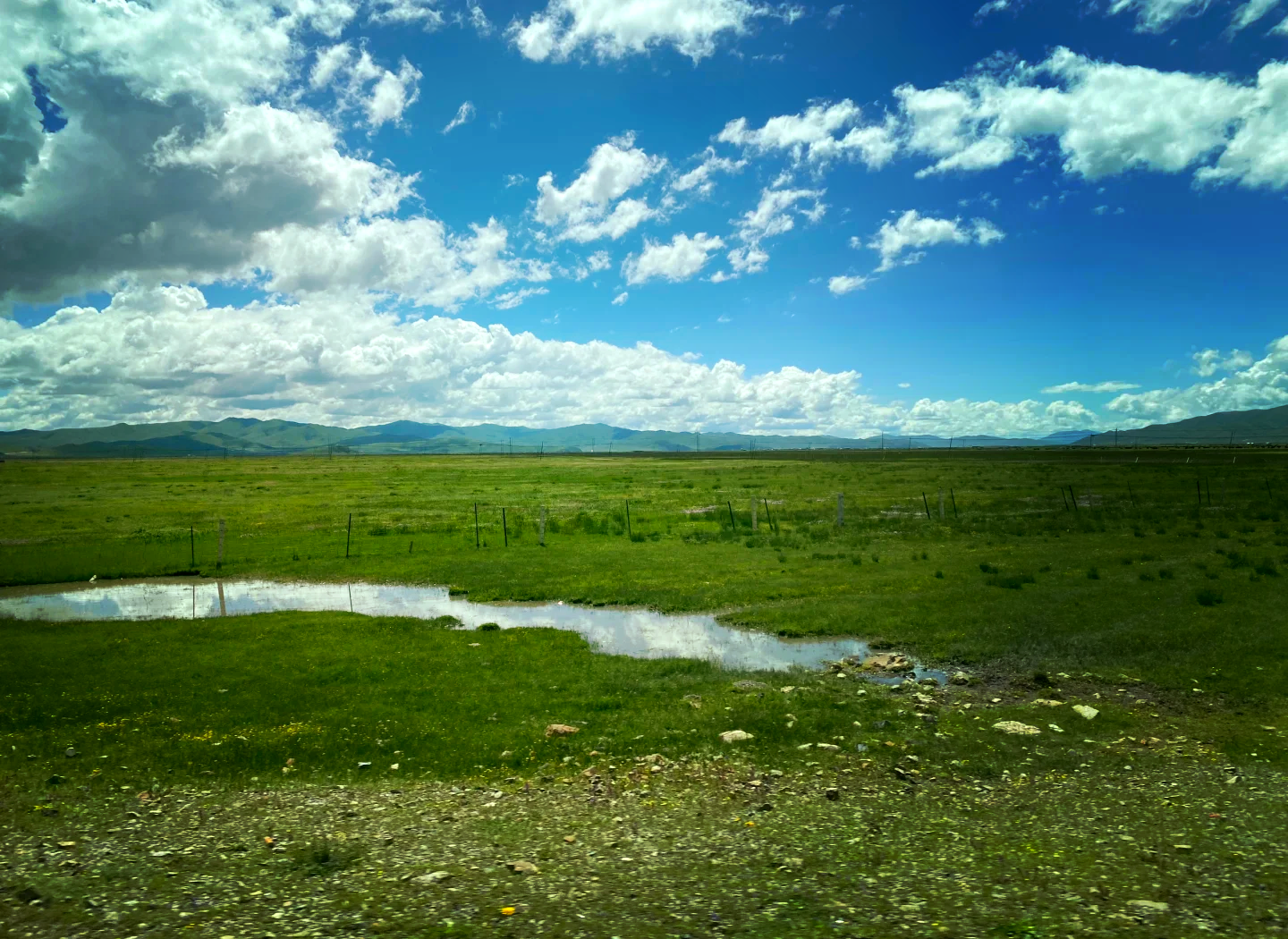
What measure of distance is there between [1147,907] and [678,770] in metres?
6.64

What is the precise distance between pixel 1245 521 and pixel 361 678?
4869cm

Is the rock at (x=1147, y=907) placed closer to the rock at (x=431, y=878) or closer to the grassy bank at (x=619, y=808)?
the grassy bank at (x=619, y=808)

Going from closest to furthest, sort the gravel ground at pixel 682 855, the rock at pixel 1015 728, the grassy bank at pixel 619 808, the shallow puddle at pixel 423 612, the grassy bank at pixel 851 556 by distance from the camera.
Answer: the gravel ground at pixel 682 855, the grassy bank at pixel 619 808, the rock at pixel 1015 728, the grassy bank at pixel 851 556, the shallow puddle at pixel 423 612

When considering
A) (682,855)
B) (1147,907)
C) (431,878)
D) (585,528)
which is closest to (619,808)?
(682,855)

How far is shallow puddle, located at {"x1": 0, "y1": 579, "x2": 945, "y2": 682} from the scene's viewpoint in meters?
21.0

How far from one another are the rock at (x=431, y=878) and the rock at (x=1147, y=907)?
770cm

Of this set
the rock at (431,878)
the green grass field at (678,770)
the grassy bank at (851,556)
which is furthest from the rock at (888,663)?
the rock at (431,878)

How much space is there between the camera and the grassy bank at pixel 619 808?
785 cm

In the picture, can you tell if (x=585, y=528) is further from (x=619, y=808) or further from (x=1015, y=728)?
(x=619, y=808)

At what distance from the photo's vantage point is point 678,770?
1221 cm

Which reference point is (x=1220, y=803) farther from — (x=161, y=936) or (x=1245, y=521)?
(x=1245, y=521)

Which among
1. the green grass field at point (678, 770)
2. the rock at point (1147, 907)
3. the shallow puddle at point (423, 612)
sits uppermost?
the rock at point (1147, 907)

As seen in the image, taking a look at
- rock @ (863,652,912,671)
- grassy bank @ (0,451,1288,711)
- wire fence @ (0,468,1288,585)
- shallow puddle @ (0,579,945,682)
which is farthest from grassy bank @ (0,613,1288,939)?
wire fence @ (0,468,1288,585)

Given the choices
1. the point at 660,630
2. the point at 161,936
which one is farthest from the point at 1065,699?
the point at 161,936
